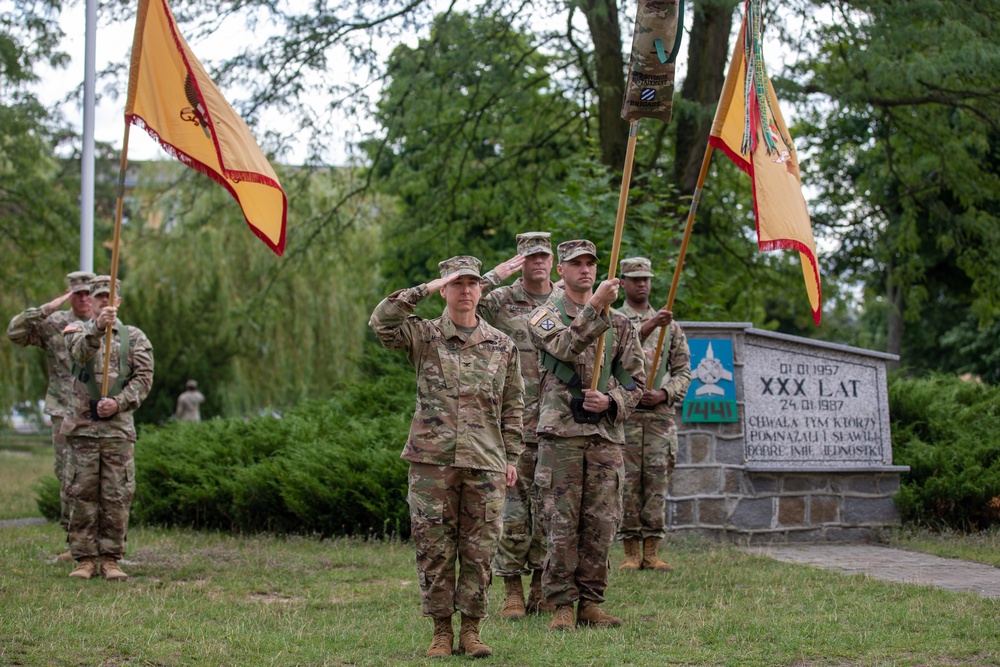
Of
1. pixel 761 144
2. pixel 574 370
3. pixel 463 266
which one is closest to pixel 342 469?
pixel 574 370

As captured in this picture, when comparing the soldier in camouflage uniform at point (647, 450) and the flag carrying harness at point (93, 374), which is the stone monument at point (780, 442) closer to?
the soldier in camouflage uniform at point (647, 450)

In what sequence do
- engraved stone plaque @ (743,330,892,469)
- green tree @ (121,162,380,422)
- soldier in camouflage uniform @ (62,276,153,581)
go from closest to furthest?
soldier in camouflage uniform @ (62,276,153,581) < engraved stone plaque @ (743,330,892,469) < green tree @ (121,162,380,422)

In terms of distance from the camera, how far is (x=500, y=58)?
16.4 meters

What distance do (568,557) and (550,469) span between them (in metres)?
0.53

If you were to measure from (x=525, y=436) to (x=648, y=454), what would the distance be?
1869mm

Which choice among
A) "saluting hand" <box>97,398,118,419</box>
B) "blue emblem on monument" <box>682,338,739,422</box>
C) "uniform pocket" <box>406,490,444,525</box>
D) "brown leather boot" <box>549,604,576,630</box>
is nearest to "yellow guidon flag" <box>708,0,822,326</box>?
"brown leather boot" <box>549,604,576,630</box>

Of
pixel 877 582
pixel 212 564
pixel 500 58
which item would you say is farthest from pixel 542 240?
pixel 500 58

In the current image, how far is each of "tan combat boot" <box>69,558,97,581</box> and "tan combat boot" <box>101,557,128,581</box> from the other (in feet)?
0.24

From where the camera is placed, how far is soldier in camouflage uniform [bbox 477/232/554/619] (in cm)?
735

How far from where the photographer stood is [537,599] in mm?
7363

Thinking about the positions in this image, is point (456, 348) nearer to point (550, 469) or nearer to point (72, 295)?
point (550, 469)

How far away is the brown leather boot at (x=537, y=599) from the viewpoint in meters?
7.29

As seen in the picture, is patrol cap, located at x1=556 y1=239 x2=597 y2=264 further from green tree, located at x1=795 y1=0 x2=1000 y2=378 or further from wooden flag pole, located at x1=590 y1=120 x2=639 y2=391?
green tree, located at x1=795 y1=0 x2=1000 y2=378

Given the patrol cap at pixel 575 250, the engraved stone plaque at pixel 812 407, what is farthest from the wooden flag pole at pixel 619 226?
the engraved stone plaque at pixel 812 407
